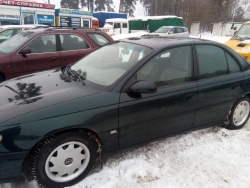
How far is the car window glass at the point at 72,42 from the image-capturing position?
18.5 feet

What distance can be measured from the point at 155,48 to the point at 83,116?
1280mm

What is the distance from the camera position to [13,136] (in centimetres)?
197

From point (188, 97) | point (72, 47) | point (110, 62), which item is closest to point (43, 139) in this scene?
point (110, 62)

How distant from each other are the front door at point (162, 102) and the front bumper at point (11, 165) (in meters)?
1.06

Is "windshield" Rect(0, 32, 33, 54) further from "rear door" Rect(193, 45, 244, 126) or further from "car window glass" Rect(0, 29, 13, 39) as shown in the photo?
"car window glass" Rect(0, 29, 13, 39)

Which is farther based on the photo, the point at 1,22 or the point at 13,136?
the point at 1,22

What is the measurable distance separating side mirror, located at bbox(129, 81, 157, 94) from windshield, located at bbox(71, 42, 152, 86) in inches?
9.8

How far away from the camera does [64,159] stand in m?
2.26

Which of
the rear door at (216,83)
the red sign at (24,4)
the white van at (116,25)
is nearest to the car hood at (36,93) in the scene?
the rear door at (216,83)

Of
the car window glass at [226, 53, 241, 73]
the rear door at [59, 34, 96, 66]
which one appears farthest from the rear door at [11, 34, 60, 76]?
the car window glass at [226, 53, 241, 73]

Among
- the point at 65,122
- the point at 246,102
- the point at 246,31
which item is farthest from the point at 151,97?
the point at 246,31

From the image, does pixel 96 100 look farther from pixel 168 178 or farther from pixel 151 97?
pixel 168 178

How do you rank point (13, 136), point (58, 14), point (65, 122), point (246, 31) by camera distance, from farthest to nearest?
1. point (58, 14)
2. point (246, 31)
3. point (65, 122)
4. point (13, 136)

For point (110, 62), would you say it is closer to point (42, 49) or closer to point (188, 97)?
point (188, 97)
